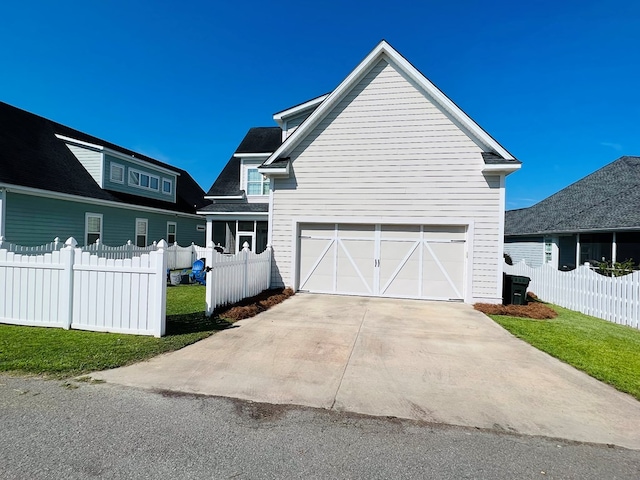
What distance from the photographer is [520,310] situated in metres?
9.52

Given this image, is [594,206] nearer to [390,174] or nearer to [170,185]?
[390,174]

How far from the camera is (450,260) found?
11.0 m

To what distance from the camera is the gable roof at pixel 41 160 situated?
44.0ft

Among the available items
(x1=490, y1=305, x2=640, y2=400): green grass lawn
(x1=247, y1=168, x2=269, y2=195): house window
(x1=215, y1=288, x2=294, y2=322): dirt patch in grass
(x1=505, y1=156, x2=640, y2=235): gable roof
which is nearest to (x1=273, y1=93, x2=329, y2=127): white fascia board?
(x1=247, y1=168, x2=269, y2=195): house window

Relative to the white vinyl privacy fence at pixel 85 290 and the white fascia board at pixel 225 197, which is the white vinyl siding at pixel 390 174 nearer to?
the white vinyl privacy fence at pixel 85 290

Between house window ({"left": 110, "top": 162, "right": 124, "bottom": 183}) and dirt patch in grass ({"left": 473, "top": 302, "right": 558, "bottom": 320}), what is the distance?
18549 mm

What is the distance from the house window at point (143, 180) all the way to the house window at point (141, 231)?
2194mm

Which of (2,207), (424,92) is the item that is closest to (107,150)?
(2,207)

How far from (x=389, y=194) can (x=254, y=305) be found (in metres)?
5.63

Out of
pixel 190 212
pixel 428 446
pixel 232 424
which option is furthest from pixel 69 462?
pixel 190 212

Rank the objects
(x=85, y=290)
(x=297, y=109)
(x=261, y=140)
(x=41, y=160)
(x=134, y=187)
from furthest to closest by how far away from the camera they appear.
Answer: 1. (x=134, y=187)
2. (x=261, y=140)
3. (x=41, y=160)
4. (x=297, y=109)
5. (x=85, y=290)

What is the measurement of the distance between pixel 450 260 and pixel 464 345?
16.7ft

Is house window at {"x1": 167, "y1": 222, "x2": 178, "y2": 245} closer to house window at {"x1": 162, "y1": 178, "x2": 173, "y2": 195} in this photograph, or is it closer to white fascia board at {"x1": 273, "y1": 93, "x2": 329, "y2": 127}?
house window at {"x1": 162, "y1": 178, "x2": 173, "y2": 195}

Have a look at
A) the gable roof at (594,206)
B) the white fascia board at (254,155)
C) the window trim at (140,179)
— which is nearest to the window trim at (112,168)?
the window trim at (140,179)
